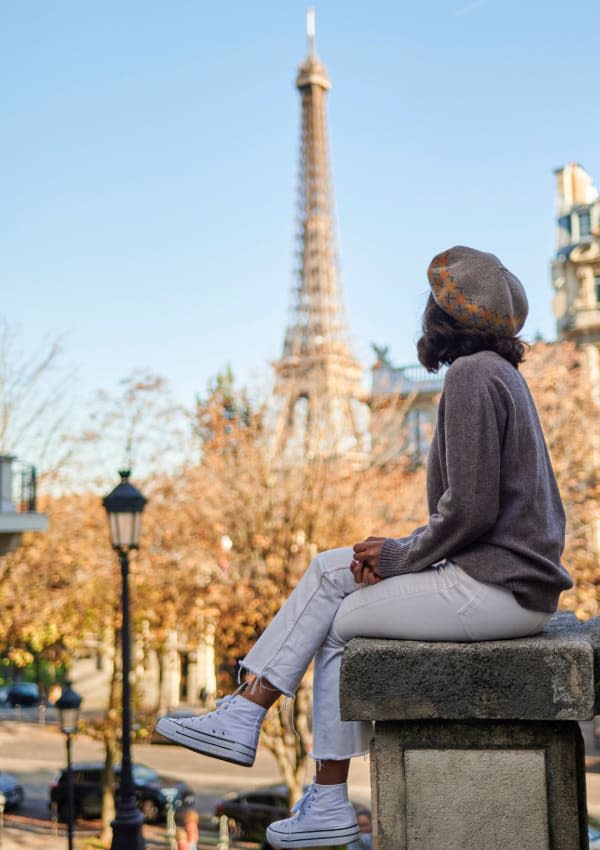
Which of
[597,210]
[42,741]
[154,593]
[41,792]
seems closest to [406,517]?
[154,593]

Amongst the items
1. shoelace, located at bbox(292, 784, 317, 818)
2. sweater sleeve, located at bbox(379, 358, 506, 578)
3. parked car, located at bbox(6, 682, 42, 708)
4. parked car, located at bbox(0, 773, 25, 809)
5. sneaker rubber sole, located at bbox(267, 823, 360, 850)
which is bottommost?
parked car, located at bbox(6, 682, 42, 708)

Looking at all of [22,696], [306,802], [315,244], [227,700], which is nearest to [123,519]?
[227,700]

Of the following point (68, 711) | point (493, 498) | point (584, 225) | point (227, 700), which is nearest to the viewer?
point (493, 498)

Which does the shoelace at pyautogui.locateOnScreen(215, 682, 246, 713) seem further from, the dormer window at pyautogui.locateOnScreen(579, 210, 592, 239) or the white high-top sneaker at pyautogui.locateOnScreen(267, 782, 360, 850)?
the dormer window at pyautogui.locateOnScreen(579, 210, 592, 239)

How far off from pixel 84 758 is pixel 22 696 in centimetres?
1479

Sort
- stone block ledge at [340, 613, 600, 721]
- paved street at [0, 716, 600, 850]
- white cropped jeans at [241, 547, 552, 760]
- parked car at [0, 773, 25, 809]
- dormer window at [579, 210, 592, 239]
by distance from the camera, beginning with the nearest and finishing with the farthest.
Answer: stone block ledge at [340, 613, 600, 721] < white cropped jeans at [241, 547, 552, 760] < paved street at [0, 716, 600, 850] < parked car at [0, 773, 25, 809] < dormer window at [579, 210, 592, 239]

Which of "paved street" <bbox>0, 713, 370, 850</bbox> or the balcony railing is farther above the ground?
the balcony railing

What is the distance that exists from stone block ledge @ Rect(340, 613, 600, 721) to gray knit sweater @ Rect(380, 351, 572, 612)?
8.4 inches

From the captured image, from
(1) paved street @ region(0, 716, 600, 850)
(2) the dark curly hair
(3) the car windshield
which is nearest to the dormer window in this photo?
(1) paved street @ region(0, 716, 600, 850)

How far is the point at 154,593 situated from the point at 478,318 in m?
16.8

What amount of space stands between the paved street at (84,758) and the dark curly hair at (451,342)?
18.0 m

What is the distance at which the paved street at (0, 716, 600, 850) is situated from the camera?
20.2 metres

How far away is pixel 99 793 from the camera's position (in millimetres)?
23109

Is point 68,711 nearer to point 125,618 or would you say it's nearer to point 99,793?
point 125,618
